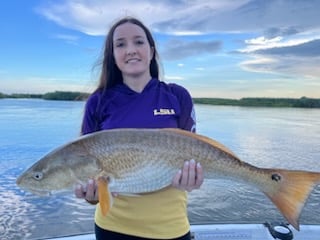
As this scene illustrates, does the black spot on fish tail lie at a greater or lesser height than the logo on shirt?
lesser

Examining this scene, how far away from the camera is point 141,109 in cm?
240

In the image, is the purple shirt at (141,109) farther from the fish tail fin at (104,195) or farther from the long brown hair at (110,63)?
the fish tail fin at (104,195)

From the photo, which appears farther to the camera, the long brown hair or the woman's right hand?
the long brown hair

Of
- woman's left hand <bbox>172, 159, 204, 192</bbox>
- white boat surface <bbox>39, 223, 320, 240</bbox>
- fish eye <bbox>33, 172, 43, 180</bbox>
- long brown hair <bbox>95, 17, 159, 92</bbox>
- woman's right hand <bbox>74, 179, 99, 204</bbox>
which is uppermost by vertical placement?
long brown hair <bbox>95, 17, 159, 92</bbox>

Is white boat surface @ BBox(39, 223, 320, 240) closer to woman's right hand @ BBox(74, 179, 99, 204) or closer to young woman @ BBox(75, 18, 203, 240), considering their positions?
young woman @ BBox(75, 18, 203, 240)

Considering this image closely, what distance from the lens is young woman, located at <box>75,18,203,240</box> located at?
7.29 ft

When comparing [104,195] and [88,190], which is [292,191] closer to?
[104,195]

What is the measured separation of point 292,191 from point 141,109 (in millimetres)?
1016

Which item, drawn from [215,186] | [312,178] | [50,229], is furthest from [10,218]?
[312,178]

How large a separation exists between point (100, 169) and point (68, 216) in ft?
15.4

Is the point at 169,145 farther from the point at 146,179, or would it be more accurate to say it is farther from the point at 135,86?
the point at 135,86

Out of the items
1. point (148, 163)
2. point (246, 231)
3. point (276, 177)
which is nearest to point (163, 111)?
point (148, 163)

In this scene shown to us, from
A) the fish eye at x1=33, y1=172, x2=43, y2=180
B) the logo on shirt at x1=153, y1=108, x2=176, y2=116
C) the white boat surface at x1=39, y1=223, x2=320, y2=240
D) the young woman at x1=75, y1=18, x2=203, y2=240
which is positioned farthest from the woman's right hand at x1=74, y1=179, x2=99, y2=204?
the white boat surface at x1=39, y1=223, x2=320, y2=240

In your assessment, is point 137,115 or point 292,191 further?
point 137,115
